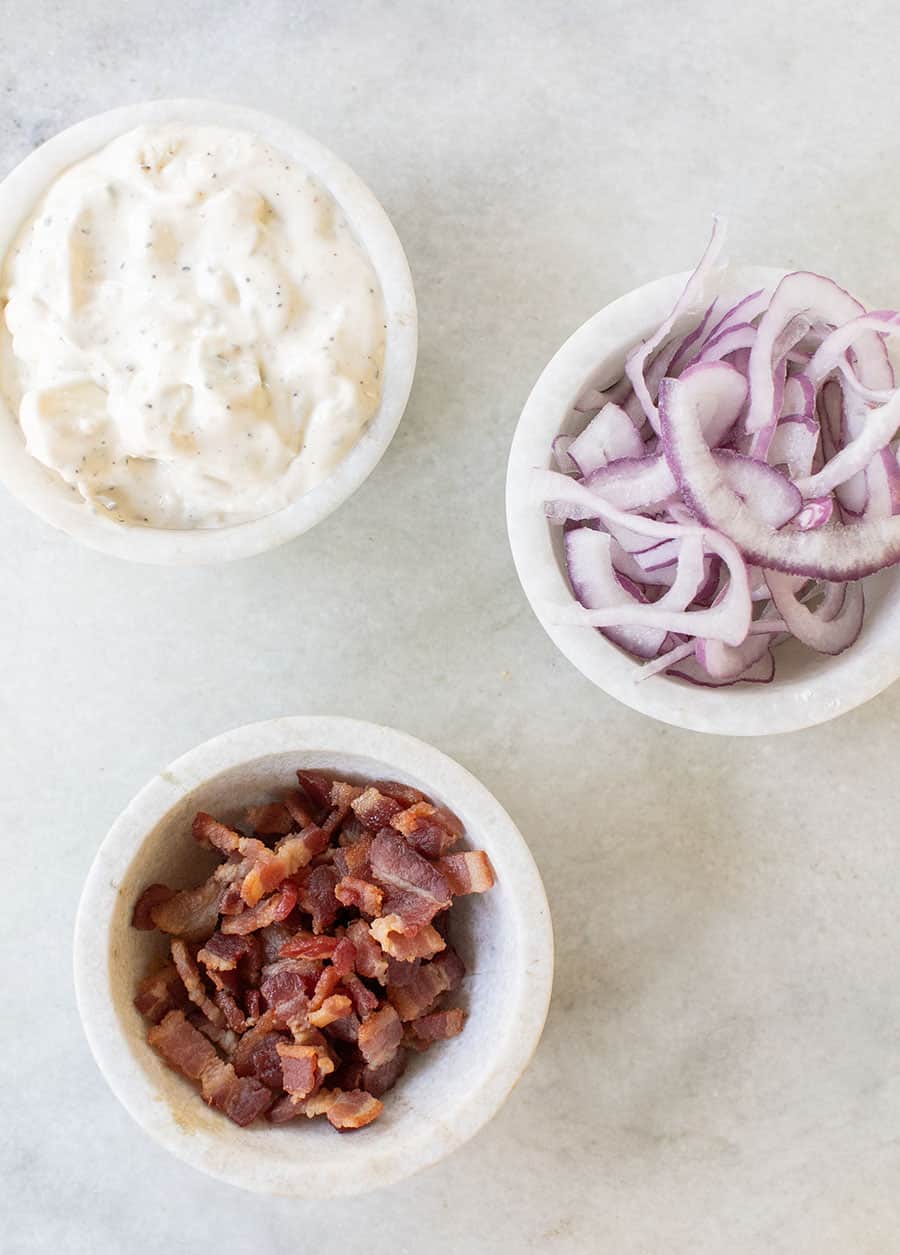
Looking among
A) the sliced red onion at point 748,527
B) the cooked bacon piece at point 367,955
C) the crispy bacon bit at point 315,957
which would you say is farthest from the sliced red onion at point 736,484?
the cooked bacon piece at point 367,955

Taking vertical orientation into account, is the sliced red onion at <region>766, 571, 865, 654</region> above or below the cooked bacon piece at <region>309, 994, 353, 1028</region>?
above

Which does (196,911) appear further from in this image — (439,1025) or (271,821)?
(439,1025)

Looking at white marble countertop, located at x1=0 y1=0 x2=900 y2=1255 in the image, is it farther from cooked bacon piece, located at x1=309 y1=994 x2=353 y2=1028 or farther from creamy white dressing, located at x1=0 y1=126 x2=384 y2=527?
cooked bacon piece, located at x1=309 y1=994 x2=353 y2=1028

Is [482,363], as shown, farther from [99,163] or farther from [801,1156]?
[801,1156]

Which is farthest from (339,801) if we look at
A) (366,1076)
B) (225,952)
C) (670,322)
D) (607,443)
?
(670,322)

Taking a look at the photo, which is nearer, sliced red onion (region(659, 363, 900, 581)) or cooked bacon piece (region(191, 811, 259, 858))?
sliced red onion (region(659, 363, 900, 581))

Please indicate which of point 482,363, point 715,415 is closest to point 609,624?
point 715,415

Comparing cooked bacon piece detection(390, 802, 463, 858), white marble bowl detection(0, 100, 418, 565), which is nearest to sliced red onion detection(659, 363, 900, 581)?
white marble bowl detection(0, 100, 418, 565)
